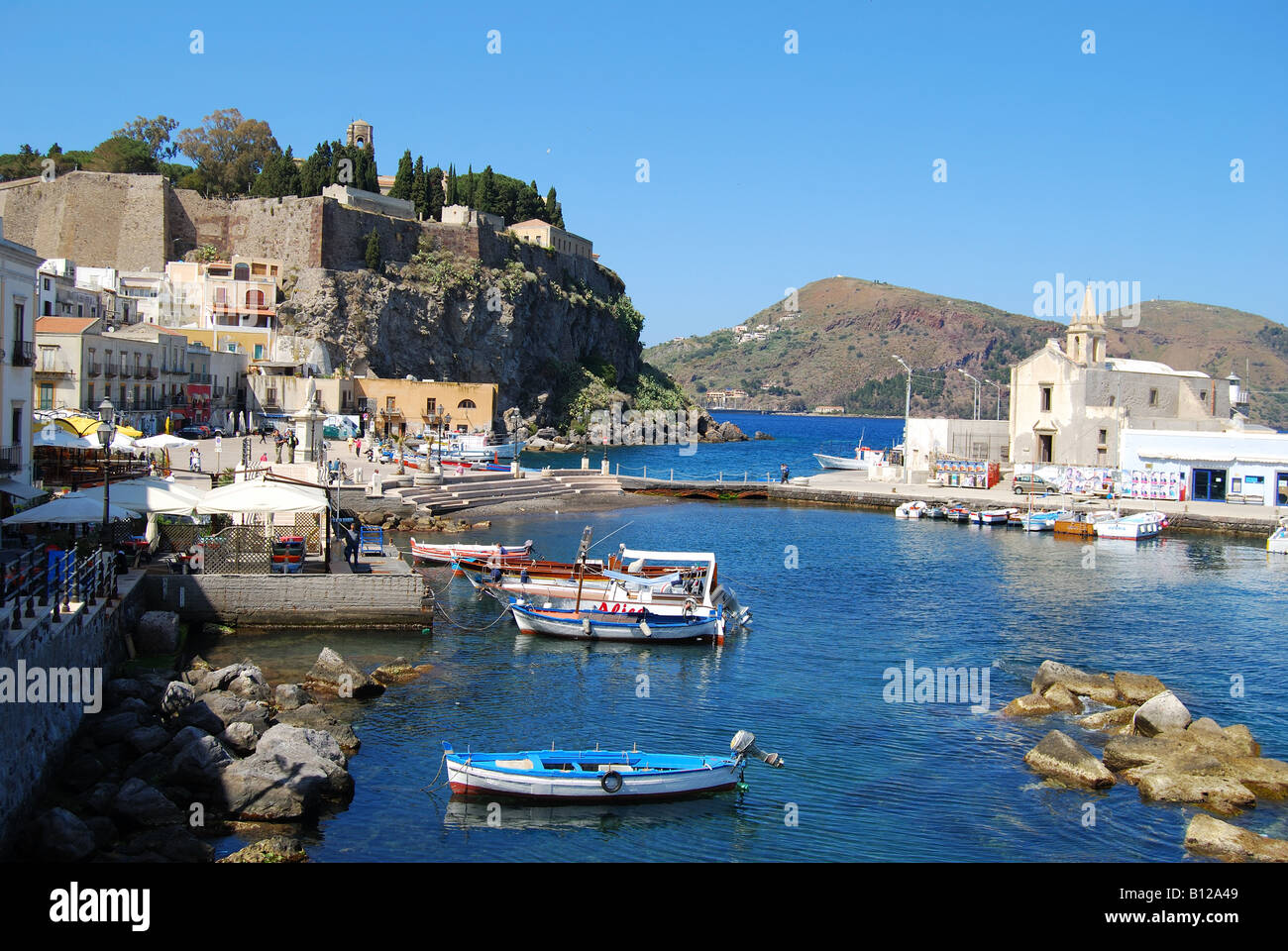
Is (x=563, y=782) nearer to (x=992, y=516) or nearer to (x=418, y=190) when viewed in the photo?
(x=992, y=516)

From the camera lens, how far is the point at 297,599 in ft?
76.0

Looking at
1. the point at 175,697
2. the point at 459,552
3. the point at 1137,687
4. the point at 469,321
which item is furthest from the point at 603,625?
the point at 469,321

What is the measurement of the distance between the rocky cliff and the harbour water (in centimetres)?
4678

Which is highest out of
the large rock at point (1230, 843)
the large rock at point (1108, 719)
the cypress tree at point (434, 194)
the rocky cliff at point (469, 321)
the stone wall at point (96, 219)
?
the cypress tree at point (434, 194)

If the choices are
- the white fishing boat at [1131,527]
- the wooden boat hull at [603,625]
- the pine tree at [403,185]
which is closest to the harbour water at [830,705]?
the wooden boat hull at [603,625]

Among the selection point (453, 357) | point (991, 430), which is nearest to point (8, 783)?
point (991, 430)

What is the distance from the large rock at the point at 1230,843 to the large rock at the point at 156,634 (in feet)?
57.3

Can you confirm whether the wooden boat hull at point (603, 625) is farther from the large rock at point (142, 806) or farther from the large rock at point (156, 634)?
the large rock at point (142, 806)

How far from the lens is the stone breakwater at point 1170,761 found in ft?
45.9

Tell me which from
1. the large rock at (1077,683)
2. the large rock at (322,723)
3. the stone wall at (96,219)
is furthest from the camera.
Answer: the stone wall at (96,219)

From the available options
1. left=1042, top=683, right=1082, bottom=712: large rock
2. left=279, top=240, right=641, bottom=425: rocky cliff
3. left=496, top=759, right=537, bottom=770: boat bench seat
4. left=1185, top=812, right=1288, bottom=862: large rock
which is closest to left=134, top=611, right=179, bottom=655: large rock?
left=496, top=759, right=537, bottom=770: boat bench seat

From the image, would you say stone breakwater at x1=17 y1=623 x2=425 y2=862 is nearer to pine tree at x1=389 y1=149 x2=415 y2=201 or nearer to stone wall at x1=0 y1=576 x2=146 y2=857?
stone wall at x1=0 y1=576 x2=146 y2=857

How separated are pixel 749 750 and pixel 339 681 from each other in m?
7.95
